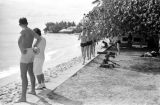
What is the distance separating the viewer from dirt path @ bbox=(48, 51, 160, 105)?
7977 mm

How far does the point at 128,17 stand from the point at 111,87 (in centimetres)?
490

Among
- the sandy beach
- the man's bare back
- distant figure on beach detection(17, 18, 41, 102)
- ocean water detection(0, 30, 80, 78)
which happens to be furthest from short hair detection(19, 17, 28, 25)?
ocean water detection(0, 30, 80, 78)

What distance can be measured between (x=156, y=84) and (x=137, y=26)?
13.5 feet

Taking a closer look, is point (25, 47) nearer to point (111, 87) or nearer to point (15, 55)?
point (111, 87)

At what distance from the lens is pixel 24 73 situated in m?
7.40

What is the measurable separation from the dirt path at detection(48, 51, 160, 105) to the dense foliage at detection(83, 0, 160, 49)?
176cm

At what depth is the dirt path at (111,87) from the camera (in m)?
7.98

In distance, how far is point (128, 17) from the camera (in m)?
13.8

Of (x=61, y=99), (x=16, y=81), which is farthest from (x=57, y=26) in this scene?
(x=61, y=99)

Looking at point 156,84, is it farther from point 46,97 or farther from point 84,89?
point 46,97

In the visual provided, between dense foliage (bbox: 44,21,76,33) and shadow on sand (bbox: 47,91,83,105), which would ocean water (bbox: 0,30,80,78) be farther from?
dense foliage (bbox: 44,21,76,33)

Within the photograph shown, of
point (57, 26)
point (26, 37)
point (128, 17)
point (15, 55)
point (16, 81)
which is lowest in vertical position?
point (15, 55)

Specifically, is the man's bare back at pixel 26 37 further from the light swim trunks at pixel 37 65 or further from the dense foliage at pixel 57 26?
the dense foliage at pixel 57 26

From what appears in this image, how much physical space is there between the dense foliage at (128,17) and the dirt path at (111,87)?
1764mm
